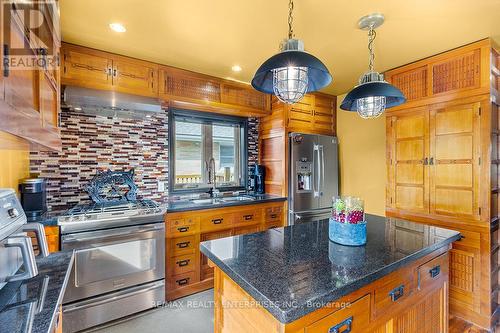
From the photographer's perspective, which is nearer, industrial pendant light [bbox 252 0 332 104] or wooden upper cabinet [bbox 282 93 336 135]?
industrial pendant light [bbox 252 0 332 104]

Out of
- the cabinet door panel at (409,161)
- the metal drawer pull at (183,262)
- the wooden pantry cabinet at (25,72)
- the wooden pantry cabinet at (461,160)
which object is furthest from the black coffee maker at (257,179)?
the wooden pantry cabinet at (25,72)

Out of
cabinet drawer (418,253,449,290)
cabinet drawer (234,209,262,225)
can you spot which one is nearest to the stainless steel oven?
cabinet drawer (234,209,262,225)

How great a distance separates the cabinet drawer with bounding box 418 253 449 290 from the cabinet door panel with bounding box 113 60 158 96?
8.86 ft

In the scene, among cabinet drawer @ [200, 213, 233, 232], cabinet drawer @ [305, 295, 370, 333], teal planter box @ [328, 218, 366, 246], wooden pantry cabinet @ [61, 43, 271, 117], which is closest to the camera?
cabinet drawer @ [305, 295, 370, 333]

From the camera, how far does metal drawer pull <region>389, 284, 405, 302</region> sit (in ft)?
4.07

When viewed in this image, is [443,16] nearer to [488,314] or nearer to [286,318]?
[286,318]

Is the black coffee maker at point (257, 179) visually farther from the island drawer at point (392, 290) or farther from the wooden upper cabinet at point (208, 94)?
the island drawer at point (392, 290)

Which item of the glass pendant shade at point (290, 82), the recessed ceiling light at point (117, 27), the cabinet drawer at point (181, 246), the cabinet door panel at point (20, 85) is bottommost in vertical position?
the cabinet drawer at point (181, 246)

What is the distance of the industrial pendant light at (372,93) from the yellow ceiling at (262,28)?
0.08 metres

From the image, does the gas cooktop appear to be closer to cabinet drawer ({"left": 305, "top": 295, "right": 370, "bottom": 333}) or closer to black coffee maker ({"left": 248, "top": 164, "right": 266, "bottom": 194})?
black coffee maker ({"left": 248, "top": 164, "right": 266, "bottom": 194})

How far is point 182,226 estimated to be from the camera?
256 centimetres

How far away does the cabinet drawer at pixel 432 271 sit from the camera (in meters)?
1.42

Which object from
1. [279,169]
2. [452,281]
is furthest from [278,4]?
[452,281]

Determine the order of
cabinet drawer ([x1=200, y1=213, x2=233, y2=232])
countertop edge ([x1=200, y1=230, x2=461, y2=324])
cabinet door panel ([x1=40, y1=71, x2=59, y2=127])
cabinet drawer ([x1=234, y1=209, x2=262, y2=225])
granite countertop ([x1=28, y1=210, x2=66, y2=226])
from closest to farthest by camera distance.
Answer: countertop edge ([x1=200, y1=230, x2=461, y2=324]) → cabinet door panel ([x1=40, y1=71, x2=59, y2=127]) → granite countertop ([x1=28, y1=210, x2=66, y2=226]) → cabinet drawer ([x1=200, y1=213, x2=233, y2=232]) → cabinet drawer ([x1=234, y1=209, x2=262, y2=225])
